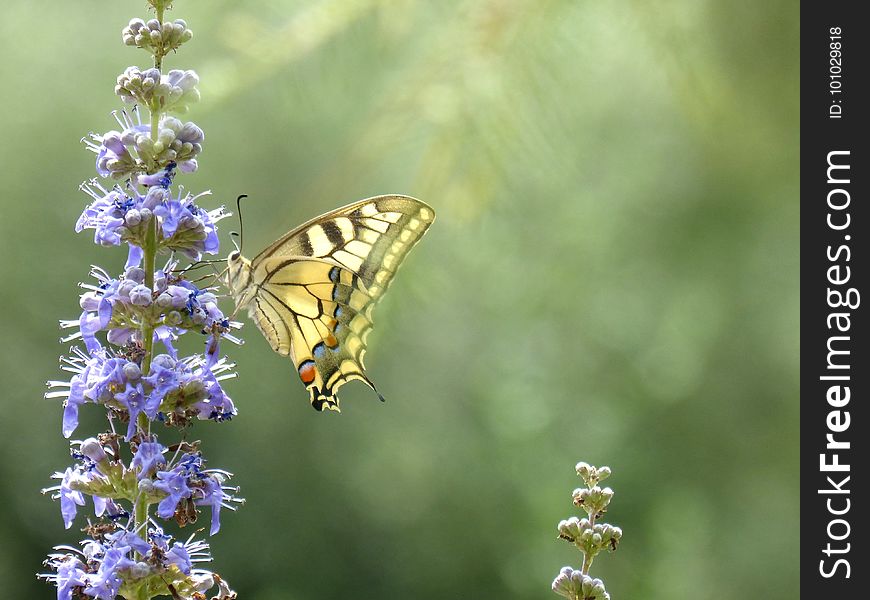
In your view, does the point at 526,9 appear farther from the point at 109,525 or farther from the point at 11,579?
the point at 11,579

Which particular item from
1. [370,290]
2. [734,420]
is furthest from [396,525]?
[370,290]

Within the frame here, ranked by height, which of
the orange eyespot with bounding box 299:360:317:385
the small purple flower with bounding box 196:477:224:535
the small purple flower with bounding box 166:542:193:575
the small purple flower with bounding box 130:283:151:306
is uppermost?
the orange eyespot with bounding box 299:360:317:385

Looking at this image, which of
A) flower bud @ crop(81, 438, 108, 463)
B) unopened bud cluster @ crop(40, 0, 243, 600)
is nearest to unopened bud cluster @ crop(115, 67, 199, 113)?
unopened bud cluster @ crop(40, 0, 243, 600)

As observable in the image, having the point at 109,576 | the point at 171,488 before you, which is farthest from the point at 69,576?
the point at 171,488

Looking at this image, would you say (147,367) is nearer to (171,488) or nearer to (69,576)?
(171,488)

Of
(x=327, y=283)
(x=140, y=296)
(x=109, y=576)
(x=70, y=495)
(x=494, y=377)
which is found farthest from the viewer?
(x=494, y=377)

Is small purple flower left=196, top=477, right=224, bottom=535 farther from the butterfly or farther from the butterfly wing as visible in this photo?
the butterfly wing

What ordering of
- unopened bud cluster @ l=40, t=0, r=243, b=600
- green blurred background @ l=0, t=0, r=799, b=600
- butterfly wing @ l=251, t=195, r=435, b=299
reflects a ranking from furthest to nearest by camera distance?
green blurred background @ l=0, t=0, r=799, b=600
butterfly wing @ l=251, t=195, r=435, b=299
unopened bud cluster @ l=40, t=0, r=243, b=600
